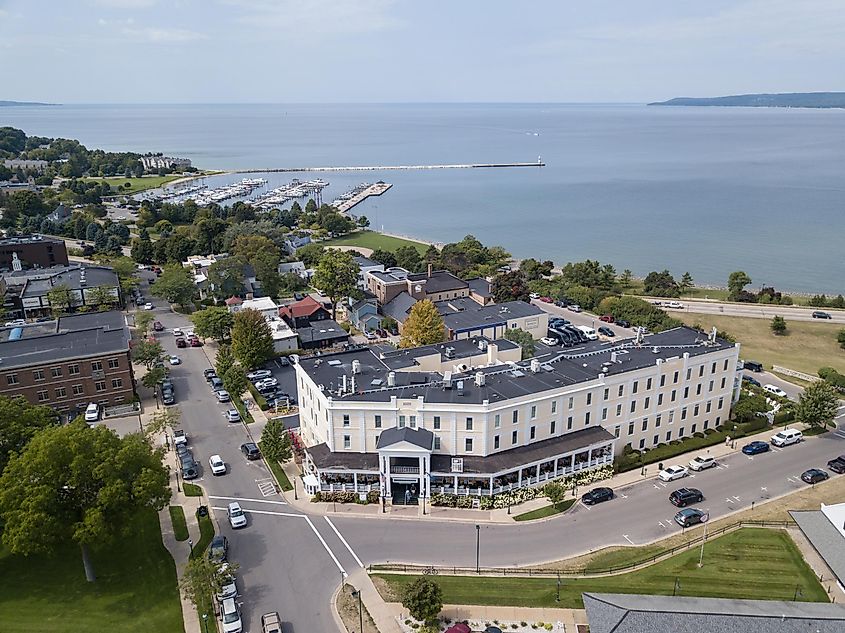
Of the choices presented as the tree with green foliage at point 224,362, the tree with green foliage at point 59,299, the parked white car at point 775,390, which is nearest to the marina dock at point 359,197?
the tree with green foliage at point 59,299

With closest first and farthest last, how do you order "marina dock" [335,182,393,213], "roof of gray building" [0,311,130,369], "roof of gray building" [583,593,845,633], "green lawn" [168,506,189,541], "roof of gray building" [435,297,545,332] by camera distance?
1. "roof of gray building" [583,593,845,633]
2. "green lawn" [168,506,189,541]
3. "roof of gray building" [0,311,130,369]
4. "roof of gray building" [435,297,545,332]
5. "marina dock" [335,182,393,213]

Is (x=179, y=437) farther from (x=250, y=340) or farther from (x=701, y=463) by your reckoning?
(x=701, y=463)

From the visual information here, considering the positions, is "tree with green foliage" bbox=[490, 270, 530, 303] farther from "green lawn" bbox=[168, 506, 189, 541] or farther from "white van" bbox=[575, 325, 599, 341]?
"green lawn" bbox=[168, 506, 189, 541]

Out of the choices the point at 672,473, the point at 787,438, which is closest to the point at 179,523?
the point at 672,473

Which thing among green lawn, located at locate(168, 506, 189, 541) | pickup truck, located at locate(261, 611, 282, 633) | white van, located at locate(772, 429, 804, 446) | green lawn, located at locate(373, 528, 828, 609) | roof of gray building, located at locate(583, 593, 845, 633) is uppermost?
roof of gray building, located at locate(583, 593, 845, 633)

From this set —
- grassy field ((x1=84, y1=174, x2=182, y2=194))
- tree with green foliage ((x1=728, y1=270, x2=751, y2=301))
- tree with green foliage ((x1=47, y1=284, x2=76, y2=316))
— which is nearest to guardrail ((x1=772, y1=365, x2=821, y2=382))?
tree with green foliage ((x1=728, y1=270, x2=751, y2=301))
